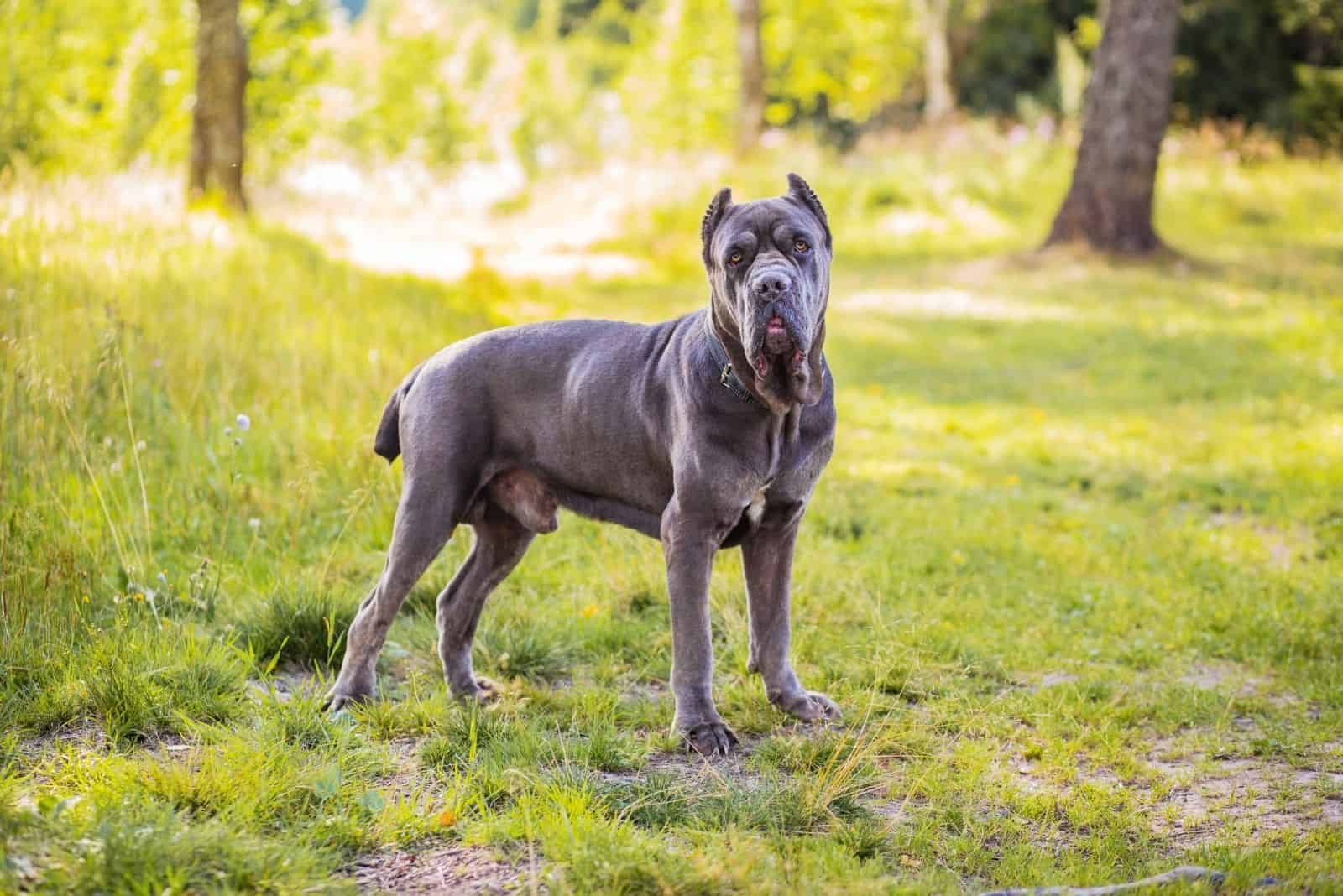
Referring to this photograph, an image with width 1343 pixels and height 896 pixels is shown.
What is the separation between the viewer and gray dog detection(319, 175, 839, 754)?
169 inches

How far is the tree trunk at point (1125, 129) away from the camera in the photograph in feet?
47.0

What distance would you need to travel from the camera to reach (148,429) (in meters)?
6.85

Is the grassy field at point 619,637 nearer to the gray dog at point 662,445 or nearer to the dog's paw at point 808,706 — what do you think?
the dog's paw at point 808,706

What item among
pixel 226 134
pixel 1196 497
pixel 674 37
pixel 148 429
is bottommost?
pixel 1196 497

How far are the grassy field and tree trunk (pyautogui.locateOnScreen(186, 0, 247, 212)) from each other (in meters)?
3.66

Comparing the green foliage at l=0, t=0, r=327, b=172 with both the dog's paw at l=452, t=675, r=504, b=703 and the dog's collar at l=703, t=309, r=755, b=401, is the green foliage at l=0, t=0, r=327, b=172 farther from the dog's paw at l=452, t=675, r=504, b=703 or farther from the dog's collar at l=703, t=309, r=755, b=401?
the dog's collar at l=703, t=309, r=755, b=401

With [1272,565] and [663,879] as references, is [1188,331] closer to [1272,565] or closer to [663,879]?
[1272,565]

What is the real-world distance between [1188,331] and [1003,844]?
9.31 m

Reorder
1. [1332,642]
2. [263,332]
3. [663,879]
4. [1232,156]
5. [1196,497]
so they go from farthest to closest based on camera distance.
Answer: [1232,156]
[263,332]
[1196,497]
[1332,642]
[663,879]

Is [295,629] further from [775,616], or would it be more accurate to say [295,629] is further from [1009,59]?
[1009,59]

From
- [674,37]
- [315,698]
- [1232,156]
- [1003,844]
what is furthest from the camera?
[674,37]

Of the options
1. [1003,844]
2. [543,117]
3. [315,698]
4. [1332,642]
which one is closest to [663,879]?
[1003,844]

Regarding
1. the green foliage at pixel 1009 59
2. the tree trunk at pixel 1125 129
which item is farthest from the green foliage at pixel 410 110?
the tree trunk at pixel 1125 129

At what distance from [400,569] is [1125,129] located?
12.3m
